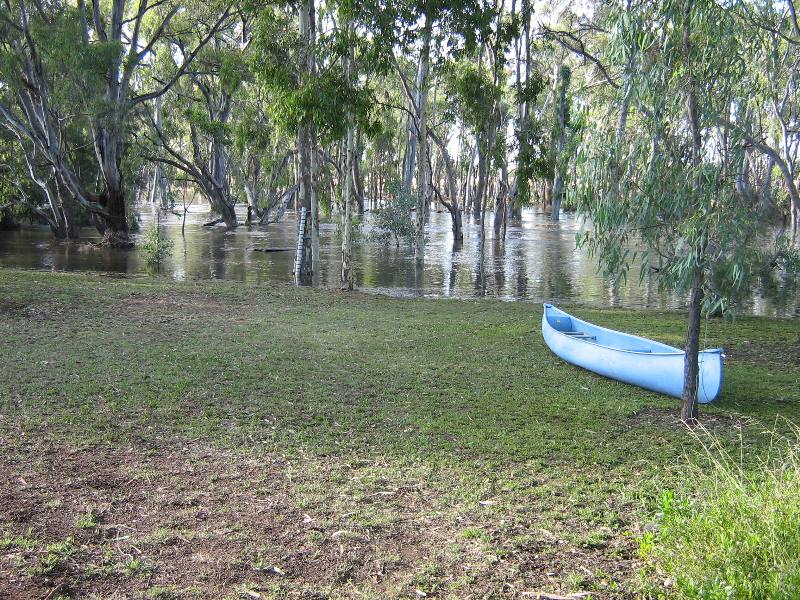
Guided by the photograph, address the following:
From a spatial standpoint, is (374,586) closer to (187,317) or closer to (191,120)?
(187,317)

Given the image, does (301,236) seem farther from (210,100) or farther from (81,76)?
(210,100)

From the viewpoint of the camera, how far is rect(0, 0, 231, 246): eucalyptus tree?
2170cm

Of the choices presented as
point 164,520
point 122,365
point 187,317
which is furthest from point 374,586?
point 187,317

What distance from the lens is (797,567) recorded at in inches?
130

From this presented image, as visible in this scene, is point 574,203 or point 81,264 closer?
point 574,203

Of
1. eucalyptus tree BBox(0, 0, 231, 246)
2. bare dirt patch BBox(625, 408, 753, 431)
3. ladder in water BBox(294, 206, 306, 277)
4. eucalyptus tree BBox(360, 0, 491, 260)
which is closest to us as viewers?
bare dirt patch BBox(625, 408, 753, 431)

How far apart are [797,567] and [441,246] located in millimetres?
26797

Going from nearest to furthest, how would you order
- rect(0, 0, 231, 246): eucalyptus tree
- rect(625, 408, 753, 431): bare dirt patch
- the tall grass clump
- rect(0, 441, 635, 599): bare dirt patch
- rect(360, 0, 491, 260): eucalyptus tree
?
the tall grass clump → rect(0, 441, 635, 599): bare dirt patch → rect(625, 408, 753, 431): bare dirt patch → rect(360, 0, 491, 260): eucalyptus tree → rect(0, 0, 231, 246): eucalyptus tree

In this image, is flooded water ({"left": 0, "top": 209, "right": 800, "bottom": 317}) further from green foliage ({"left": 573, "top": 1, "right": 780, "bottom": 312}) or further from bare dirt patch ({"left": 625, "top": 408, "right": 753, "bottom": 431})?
green foliage ({"left": 573, "top": 1, "right": 780, "bottom": 312})

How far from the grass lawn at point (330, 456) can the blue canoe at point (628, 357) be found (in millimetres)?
179

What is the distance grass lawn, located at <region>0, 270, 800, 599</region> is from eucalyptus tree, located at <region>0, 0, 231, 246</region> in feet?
44.3

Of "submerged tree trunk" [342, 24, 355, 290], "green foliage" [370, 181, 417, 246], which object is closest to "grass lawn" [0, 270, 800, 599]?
"submerged tree trunk" [342, 24, 355, 290]

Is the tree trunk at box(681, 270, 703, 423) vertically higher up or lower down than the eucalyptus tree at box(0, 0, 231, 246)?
lower down

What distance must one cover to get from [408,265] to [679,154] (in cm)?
1661
